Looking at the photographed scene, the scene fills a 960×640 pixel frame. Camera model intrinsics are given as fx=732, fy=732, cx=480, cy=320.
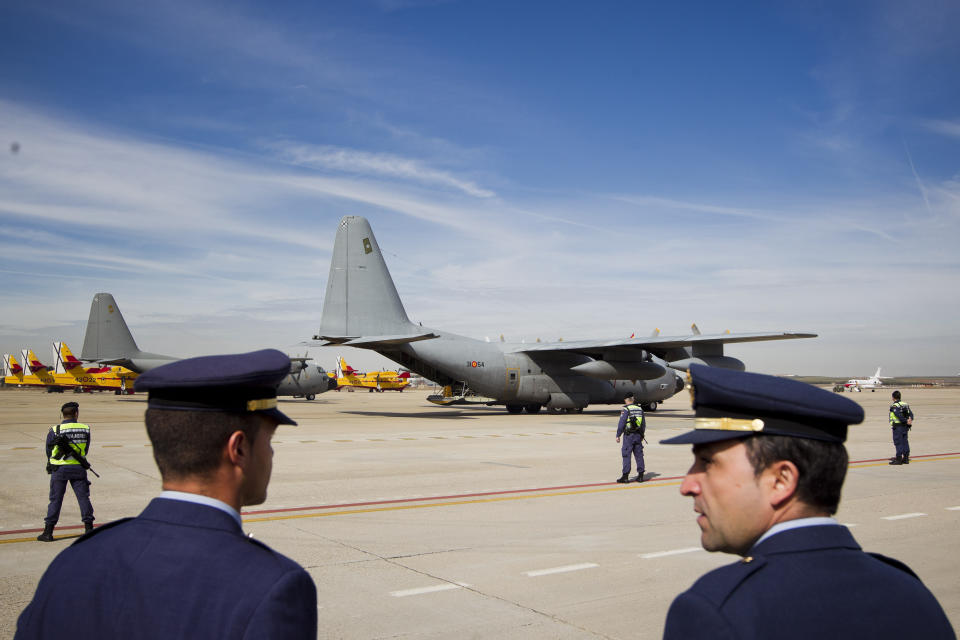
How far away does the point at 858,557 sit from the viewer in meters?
2.04

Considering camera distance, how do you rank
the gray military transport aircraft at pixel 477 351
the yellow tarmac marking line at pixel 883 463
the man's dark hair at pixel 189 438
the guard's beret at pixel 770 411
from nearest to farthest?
the guard's beret at pixel 770 411
the man's dark hair at pixel 189 438
the yellow tarmac marking line at pixel 883 463
the gray military transport aircraft at pixel 477 351

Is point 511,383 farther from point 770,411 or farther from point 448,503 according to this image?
point 770,411

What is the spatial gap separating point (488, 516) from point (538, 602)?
3988mm

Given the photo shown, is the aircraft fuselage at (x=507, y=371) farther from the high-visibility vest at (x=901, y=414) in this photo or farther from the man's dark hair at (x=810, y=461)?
the man's dark hair at (x=810, y=461)

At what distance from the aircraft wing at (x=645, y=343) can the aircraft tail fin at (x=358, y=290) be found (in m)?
6.59

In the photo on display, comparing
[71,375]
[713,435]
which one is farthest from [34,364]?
[713,435]

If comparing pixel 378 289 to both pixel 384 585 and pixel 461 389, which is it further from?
pixel 384 585

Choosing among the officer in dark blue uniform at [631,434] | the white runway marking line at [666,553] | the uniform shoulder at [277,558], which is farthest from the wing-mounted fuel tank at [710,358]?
the uniform shoulder at [277,558]

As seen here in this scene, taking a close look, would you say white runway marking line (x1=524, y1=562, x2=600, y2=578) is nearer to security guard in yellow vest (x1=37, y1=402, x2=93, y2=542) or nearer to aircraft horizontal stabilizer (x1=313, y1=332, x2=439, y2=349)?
security guard in yellow vest (x1=37, y1=402, x2=93, y2=542)

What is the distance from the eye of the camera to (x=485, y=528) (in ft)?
32.7

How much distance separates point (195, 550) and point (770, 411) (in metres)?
1.73

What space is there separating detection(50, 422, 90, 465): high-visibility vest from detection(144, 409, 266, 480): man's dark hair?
330 inches

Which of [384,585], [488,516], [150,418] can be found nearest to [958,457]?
[488,516]

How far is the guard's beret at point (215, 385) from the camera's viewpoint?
2.33 meters
